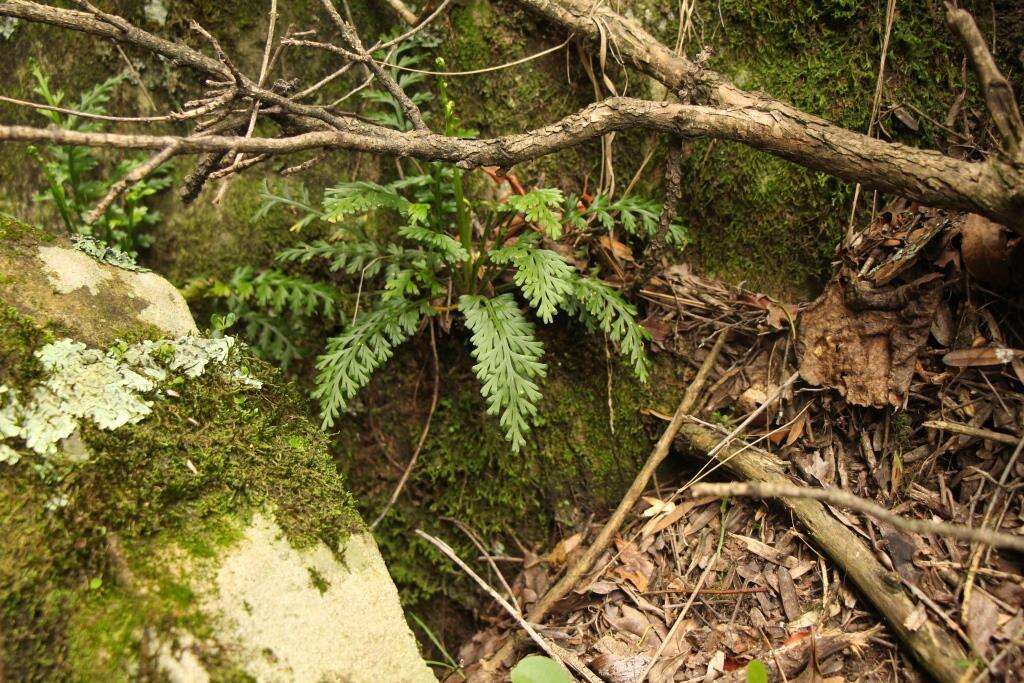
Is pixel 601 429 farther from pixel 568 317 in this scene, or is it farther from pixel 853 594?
pixel 853 594

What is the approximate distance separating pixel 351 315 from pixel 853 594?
2619 mm

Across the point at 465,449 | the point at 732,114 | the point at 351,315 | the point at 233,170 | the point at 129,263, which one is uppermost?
the point at 732,114

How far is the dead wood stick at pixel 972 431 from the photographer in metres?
2.64

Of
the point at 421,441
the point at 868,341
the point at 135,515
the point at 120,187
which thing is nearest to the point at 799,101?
the point at 868,341

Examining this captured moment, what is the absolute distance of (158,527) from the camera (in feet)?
7.31

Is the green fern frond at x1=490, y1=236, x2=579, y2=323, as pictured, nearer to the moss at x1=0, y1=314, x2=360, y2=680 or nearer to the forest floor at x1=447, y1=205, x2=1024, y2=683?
the forest floor at x1=447, y1=205, x2=1024, y2=683

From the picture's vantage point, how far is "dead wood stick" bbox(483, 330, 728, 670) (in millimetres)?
3102

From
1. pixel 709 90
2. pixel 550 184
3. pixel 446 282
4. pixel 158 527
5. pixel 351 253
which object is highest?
pixel 709 90

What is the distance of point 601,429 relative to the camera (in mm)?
3521

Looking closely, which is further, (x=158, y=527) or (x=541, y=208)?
(x=541, y=208)

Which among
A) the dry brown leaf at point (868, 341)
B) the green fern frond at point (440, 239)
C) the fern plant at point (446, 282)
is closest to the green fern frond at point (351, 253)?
the fern plant at point (446, 282)

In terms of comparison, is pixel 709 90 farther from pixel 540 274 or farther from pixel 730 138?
pixel 540 274

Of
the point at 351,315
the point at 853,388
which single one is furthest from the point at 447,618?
the point at 853,388

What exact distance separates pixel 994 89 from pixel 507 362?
6.63ft
